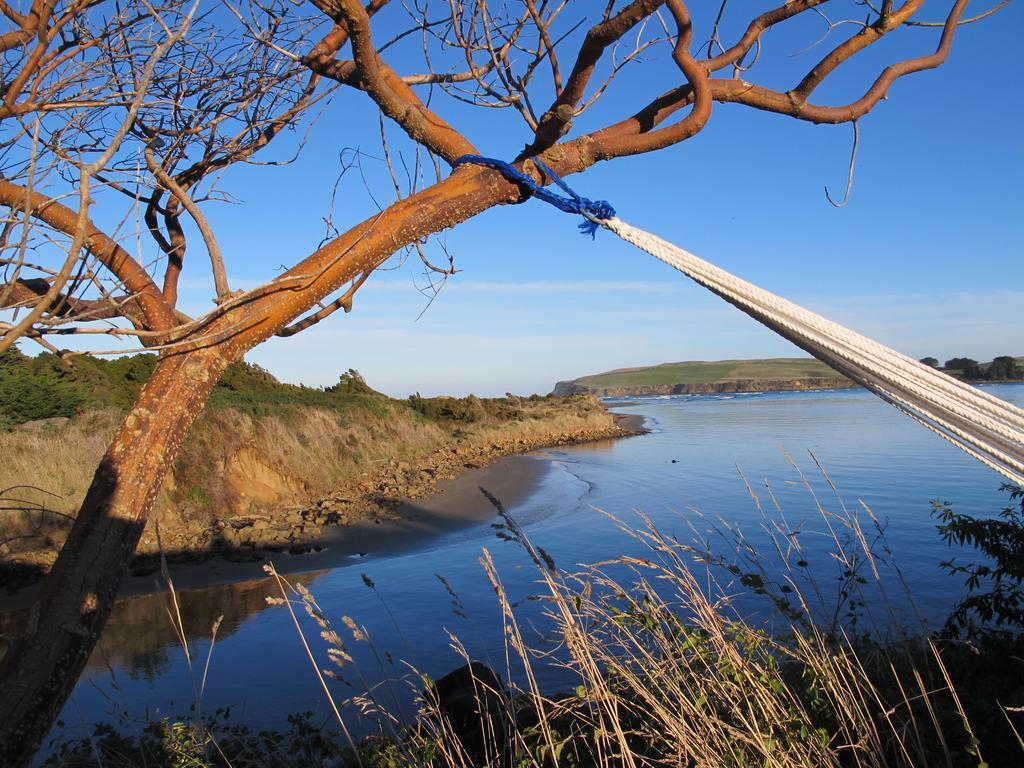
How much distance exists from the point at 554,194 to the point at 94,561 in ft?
5.86

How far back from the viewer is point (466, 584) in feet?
27.3

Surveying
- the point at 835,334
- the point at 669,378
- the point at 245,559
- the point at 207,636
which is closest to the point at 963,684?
the point at 835,334

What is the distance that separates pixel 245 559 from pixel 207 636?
113 inches

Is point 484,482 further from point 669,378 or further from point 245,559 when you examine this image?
point 669,378

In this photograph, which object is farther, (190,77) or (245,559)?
(245,559)

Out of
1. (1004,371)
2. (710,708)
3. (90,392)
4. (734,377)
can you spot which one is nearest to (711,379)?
(734,377)

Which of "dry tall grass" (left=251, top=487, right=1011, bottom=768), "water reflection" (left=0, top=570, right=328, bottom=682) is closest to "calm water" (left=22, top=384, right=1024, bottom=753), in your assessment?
"water reflection" (left=0, top=570, right=328, bottom=682)

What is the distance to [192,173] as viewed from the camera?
312 cm

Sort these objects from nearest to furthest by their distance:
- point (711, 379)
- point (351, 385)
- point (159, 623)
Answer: point (159, 623) → point (351, 385) → point (711, 379)

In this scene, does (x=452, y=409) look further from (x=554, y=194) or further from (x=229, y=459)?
(x=554, y=194)

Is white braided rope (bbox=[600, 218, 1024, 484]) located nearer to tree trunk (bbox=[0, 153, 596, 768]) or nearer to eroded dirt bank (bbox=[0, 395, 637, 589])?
tree trunk (bbox=[0, 153, 596, 768])

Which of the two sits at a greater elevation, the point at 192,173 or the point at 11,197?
the point at 192,173

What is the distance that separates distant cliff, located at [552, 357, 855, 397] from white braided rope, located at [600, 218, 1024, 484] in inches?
3101

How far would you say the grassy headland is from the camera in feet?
32.7
